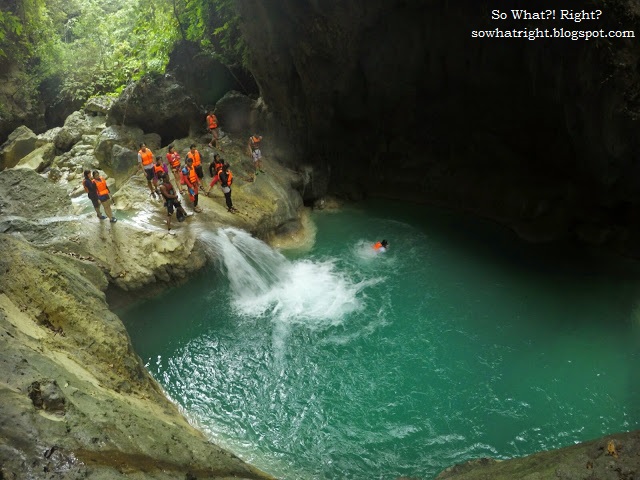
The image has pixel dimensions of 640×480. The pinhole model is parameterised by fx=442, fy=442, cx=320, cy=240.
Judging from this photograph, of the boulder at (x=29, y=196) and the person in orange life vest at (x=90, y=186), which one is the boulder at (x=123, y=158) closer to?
the boulder at (x=29, y=196)

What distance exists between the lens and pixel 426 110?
16109mm

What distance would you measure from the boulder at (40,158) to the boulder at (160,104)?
480 cm

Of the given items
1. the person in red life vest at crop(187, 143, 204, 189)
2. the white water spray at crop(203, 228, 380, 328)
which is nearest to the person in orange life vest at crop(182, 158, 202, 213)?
the person in red life vest at crop(187, 143, 204, 189)

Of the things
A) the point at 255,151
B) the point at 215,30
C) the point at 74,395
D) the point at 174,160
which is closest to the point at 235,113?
the point at 255,151

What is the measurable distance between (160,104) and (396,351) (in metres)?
13.1

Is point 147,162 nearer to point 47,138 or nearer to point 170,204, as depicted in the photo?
point 170,204

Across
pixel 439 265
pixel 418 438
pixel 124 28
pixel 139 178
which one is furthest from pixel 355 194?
pixel 124 28

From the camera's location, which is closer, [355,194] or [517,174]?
[517,174]

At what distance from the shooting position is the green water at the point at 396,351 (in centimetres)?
832

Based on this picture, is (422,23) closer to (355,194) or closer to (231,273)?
(355,194)

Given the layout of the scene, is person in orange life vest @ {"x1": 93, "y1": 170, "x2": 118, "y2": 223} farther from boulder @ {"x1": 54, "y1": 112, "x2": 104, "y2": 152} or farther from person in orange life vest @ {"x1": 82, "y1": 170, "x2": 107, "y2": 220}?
boulder @ {"x1": 54, "y1": 112, "x2": 104, "y2": 152}

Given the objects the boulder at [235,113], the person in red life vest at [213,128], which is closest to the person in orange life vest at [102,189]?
the person in red life vest at [213,128]

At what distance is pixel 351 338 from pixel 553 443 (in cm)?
457

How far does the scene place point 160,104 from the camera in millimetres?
17141
